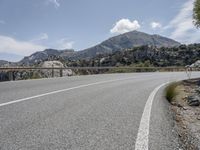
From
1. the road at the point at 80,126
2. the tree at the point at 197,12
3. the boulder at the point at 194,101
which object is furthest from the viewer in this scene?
the tree at the point at 197,12

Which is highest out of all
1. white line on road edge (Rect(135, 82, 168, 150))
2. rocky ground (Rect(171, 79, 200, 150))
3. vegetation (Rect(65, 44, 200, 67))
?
vegetation (Rect(65, 44, 200, 67))

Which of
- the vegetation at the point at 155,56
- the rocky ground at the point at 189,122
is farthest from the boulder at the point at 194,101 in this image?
the vegetation at the point at 155,56

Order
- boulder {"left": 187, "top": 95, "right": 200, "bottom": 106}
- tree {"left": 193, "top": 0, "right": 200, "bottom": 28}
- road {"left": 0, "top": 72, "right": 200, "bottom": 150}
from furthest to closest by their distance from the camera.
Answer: tree {"left": 193, "top": 0, "right": 200, "bottom": 28}
boulder {"left": 187, "top": 95, "right": 200, "bottom": 106}
road {"left": 0, "top": 72, "right": 200, "bottom": 150}

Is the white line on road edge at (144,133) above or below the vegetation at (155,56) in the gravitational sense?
below

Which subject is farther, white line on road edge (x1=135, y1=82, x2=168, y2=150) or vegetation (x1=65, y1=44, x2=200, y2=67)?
vegetation (x1=65, y1=44, x2=200, y2=67)

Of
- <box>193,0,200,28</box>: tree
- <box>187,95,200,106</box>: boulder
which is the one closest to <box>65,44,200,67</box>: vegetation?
<box>193,0,200,28</box>: tree

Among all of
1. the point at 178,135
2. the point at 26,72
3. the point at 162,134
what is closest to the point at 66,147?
the point at 162,134

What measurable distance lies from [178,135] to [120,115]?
5.50ft

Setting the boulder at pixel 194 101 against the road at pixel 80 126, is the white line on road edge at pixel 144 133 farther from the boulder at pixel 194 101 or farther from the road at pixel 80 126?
the boulder at pixel 194 101

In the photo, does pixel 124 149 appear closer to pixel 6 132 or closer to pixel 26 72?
pixel 6 132

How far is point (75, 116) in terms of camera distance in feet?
21.5

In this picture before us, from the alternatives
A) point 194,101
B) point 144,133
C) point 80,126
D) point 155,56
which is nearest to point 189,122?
point 144,133

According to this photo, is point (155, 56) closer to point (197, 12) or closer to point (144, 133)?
point (197, 12)

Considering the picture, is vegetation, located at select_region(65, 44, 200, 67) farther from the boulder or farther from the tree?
the boulder
